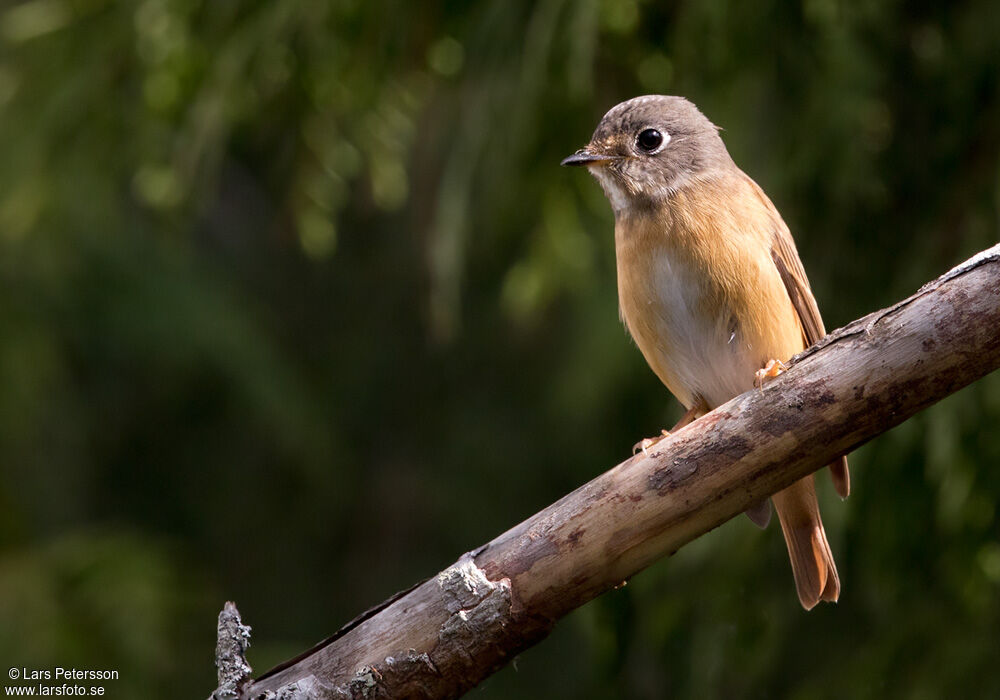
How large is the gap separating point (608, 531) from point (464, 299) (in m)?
4.99

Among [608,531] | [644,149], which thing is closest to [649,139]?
[644,149]

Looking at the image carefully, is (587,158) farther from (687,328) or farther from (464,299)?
(464,299)

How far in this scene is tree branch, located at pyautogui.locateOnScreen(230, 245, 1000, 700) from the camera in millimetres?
2701

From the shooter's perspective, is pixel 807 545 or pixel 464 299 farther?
pixel 464 299

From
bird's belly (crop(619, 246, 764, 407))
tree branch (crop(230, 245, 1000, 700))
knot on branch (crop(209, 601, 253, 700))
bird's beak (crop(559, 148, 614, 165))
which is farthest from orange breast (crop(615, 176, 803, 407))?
knot on branch (crop(209, 601, 253, 700))

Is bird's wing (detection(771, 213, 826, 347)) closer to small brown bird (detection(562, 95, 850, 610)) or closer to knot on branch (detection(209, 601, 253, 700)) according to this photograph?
small brown bird (detection(562, 95, 850, 610))

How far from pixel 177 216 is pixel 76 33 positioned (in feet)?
2.66

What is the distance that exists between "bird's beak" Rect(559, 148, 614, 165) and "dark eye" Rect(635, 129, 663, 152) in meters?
0.11

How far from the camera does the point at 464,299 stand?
25.2ft

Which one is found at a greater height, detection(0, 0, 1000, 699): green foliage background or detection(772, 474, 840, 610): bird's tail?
detection(0, 0, 1000, 699): green foliage background

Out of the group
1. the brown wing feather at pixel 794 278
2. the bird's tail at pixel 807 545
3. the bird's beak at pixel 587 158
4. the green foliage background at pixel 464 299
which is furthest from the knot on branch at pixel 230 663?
the brown wing feather at pixel 794 278

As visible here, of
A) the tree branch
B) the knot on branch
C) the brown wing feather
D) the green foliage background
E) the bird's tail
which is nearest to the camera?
the tree branch

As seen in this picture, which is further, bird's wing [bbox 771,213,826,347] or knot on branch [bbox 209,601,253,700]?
bird's wing [bbox 771,213,826,347]

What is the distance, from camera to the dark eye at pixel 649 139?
12.8ft
